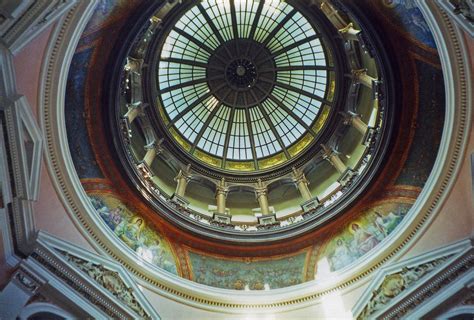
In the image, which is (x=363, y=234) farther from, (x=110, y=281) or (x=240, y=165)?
(x=240, y=165)

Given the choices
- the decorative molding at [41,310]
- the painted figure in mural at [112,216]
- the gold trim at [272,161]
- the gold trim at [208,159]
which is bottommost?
the decorative molding at [41,310]

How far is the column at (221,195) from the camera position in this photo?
17.5m

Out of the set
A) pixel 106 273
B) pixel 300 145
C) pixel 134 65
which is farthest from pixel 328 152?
→ pixel 106 273

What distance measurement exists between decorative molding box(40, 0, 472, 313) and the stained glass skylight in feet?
28.7

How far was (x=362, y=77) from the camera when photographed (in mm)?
16906

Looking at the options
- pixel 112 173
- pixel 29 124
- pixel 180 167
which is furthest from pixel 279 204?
pixel 29 124

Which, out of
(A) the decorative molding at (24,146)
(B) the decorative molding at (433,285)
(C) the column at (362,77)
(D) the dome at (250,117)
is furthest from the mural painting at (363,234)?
(A) the decorative molding at (24,146)

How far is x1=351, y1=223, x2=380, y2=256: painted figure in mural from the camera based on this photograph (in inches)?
527

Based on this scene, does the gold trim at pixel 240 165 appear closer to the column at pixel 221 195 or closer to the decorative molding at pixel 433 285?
the column at pixel 221 195

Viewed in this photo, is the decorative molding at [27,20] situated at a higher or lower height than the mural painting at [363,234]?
lower

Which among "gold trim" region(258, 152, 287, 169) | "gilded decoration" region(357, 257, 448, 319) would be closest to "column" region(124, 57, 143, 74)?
"gold trim" region(258, 152, 287, 169)

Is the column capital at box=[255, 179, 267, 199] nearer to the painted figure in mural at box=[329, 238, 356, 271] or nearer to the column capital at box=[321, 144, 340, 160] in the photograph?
the column capital at box=[321, 144, 340, 160]

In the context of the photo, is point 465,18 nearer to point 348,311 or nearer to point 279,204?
point 348,311

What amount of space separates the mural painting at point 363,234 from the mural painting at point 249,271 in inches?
40.1
